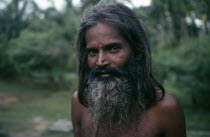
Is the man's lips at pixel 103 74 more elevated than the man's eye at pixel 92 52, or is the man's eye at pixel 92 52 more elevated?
the man's eye at pixel 92 52

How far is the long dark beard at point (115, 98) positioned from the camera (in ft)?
6.14

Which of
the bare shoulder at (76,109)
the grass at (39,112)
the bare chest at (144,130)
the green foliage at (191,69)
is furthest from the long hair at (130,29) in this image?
the green foliage at (191,69)

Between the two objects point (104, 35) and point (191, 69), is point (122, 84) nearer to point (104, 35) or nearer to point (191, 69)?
point (104, 35)

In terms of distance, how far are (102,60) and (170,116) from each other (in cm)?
59

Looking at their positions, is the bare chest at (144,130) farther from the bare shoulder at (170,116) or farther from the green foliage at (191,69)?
the green foliage at (191,69)

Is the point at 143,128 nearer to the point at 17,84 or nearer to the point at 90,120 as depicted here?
the point at 90,120

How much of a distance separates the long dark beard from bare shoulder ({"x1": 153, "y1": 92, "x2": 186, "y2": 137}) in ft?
0.42

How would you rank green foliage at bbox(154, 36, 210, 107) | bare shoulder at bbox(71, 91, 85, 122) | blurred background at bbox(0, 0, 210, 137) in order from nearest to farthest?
bare shoulder at bbox(71, 91, 85, 122) < blurred background at bbox(0, 0, 210, 137) < green foliage at bbox(154, 36, 210, 107)

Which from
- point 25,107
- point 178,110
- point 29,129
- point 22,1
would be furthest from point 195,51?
point 22,1

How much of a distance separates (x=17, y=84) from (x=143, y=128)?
20568 millimetres

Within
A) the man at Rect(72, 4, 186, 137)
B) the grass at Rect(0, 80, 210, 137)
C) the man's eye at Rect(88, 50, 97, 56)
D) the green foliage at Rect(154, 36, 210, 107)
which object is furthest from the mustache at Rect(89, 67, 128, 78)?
the green foliage at Rect(154, 36, 210, 107)

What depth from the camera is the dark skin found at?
1836 mm

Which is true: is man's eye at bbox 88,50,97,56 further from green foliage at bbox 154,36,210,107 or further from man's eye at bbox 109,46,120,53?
green foliage at bbox 154,36,210,107

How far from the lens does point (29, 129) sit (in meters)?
8.58
